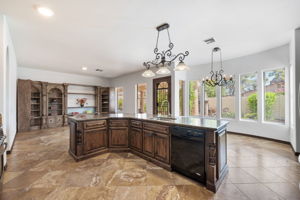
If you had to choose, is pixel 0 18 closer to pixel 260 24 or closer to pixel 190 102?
pixel 260 24

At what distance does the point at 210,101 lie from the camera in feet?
19.5

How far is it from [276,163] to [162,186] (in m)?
2.56

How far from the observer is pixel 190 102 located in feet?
20.8

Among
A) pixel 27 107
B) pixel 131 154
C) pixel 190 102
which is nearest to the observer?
pixel 131 154

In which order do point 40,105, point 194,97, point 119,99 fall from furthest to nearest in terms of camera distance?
point 119,99
point 194,97
point 40,105

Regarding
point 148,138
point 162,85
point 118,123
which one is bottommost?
point 148,138

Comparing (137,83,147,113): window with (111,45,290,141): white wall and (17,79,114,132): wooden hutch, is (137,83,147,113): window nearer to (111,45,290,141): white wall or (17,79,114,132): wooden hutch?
(111,45,290,141): white wall

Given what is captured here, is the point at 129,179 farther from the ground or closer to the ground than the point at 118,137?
closer to the ground

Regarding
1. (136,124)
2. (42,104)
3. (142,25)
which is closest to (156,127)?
(136,124)

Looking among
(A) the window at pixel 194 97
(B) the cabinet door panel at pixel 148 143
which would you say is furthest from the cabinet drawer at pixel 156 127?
(A) the window at pixel 194 97

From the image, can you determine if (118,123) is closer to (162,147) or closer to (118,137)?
(118,137)

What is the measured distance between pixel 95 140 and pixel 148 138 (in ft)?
4.25

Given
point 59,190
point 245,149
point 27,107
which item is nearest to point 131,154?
point 59,190

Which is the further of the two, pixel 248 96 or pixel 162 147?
pixel 248 96
